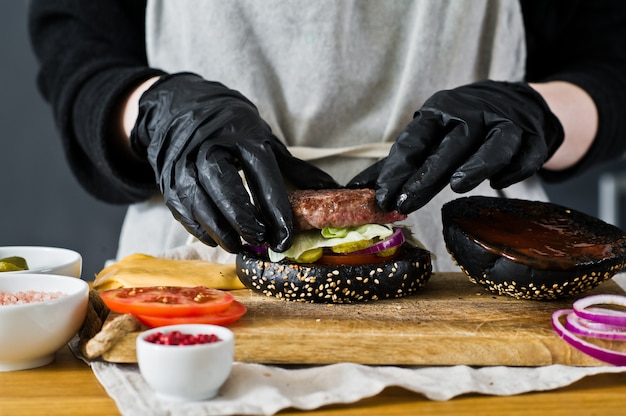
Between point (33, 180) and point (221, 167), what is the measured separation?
2837 mm

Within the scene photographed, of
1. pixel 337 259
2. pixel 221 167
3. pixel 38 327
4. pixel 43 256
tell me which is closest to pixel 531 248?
pixel 337 259

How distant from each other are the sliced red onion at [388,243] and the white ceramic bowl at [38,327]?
23.1 inches

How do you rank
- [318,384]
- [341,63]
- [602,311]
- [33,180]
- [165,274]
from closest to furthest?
1. [318,384]
2. [602,311]
3. [165,274]
4. [341,63]
5. [33,180]

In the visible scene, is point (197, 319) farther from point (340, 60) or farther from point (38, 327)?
point (340, 60)

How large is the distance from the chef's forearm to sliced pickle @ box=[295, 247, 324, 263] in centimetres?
87

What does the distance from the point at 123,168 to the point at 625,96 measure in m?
1.53

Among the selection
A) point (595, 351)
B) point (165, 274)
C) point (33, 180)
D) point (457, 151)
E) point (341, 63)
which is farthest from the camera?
point (33, 180)

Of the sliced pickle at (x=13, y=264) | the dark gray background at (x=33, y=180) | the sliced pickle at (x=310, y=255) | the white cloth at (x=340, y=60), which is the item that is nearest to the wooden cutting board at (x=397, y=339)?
the sliced pickle at (x=310, y=255)

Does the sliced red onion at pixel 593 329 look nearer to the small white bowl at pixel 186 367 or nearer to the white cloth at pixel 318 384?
the white cloth at pixel 318 384

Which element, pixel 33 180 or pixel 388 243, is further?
pixel 33 180

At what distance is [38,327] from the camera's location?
1320 millimetres

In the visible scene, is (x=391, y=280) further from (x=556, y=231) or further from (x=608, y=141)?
(x=608, y=141)

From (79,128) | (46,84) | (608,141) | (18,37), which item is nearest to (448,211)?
(608,141)

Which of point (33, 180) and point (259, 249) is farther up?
point (259, 249)
